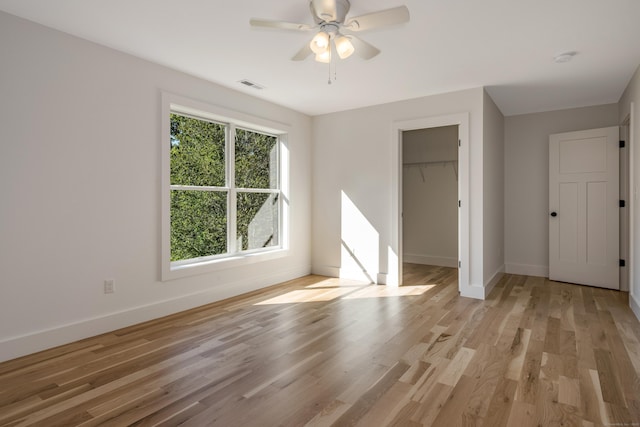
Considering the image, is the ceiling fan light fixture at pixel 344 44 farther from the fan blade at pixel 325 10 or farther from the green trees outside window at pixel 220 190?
the green trees outside window at pixel 220 190

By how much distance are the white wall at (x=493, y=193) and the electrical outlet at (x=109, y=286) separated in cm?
395

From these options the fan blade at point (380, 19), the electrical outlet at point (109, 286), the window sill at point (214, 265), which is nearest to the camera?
the fan blade at point (380, 19)

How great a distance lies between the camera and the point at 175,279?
12.1ft

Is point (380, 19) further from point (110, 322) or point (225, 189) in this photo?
point (110, 322)

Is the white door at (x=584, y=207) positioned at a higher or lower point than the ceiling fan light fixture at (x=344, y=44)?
lower

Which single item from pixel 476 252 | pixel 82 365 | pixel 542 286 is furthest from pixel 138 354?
pixel 542 286

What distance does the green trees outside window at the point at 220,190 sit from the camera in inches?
153

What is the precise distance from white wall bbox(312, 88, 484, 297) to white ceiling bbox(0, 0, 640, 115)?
13.7 inches

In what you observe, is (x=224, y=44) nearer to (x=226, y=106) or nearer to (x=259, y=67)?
(x=259, y=67)

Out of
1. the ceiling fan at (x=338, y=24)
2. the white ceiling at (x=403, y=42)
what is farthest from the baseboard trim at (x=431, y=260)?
the ceiling fan at (x=338, y=24)

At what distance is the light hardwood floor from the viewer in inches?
75.5

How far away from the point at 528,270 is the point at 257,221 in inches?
166

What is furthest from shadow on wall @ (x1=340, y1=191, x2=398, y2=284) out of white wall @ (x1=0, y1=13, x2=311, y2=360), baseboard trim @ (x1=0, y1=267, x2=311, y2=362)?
white wall @ (x1=0, y1=13, x2=311, y2=360)

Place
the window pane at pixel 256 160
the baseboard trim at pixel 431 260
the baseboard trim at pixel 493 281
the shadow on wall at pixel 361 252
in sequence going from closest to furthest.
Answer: the baseboard trim at pixel 493 281 → the window pane at pixel 256 160 → the shadow on wall at pixel 361 252 → the baseboard trim at pixel 431 260
